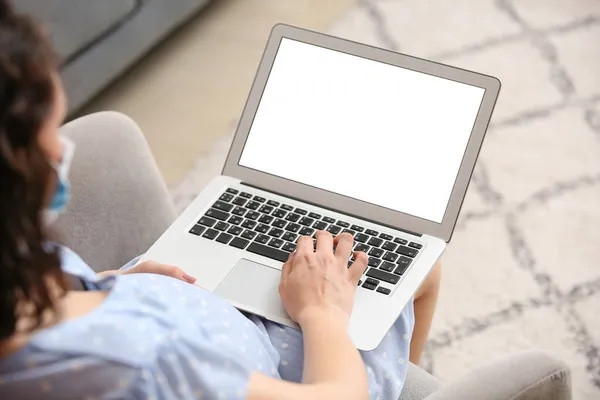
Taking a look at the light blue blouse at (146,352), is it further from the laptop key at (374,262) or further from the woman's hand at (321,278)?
the laptop key at (374,262)

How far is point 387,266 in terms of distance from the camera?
989mm

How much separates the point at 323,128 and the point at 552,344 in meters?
0.66

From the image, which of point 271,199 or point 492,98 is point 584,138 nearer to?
point 492,98

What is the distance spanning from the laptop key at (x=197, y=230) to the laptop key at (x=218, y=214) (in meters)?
0.02

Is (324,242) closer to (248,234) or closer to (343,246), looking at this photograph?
(343,246)

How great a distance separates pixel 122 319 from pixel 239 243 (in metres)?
0.35

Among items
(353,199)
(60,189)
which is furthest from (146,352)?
(353,199)

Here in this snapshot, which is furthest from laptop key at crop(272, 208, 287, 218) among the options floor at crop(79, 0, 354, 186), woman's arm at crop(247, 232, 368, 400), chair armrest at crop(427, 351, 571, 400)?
floor at crop(79, 0, 354, 186)

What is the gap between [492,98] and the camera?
1040 mm

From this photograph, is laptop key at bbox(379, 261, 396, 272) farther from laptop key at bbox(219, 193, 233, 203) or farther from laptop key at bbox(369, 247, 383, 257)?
laptop key at bbox(219, 193, 233, 203)

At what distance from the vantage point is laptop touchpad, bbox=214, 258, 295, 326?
0.93 metres

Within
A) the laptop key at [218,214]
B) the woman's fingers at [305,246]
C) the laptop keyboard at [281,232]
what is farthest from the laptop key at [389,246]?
the laptop key at [218,214]

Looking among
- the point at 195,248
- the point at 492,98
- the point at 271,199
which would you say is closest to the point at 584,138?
the point at 492,98

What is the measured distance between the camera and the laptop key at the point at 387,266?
0.99 metres
